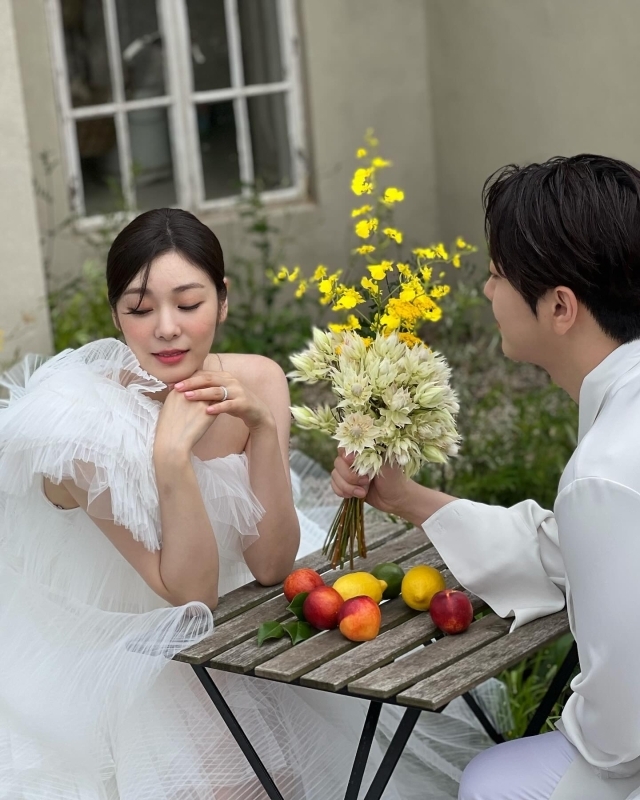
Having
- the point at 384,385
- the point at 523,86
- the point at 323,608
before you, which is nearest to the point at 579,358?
the point at 384,385

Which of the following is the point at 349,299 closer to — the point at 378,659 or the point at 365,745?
the point at 378,659

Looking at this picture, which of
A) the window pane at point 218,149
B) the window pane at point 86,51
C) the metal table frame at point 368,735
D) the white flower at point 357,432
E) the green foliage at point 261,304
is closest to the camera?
the metal table frame at point 368,735

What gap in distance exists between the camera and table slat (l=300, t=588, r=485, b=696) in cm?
195

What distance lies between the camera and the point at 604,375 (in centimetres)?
194

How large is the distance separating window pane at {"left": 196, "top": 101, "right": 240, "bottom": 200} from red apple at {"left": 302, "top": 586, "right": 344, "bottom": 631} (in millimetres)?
4458

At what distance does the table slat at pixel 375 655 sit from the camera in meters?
1.95

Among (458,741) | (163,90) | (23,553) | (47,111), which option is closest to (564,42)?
(163,90)

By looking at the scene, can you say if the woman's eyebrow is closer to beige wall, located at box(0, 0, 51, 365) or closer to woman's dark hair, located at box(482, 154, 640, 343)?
woman's dark hair, located at box(482, 154, 640, 343)

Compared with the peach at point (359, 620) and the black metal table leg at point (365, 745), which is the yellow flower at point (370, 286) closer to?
the peach at point (359, 620)

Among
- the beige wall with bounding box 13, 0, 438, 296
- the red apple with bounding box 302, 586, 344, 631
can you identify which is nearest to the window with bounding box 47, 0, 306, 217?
the beige wall with bounding box 13, 0, 438, 296

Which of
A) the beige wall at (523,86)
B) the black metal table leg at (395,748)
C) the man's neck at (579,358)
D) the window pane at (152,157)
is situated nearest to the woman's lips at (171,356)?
the man's neck at (579,358)

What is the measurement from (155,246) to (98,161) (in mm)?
4080

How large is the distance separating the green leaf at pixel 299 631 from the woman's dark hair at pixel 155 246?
744mm

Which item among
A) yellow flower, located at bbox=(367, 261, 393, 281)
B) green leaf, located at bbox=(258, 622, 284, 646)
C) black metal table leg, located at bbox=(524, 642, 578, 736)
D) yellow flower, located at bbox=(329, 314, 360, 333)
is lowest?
black metal table leg, located at bbox=(524, 642, 578, 736)
